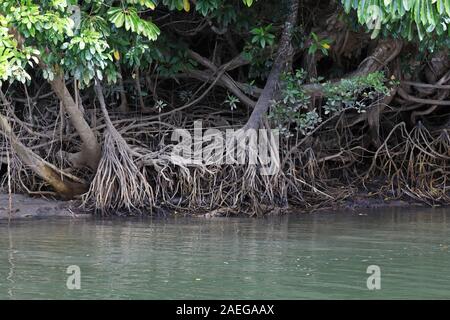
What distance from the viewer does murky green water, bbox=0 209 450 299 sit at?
5434 mm

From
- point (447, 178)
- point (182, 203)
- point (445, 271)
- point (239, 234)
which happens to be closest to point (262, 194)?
point (182, 203)

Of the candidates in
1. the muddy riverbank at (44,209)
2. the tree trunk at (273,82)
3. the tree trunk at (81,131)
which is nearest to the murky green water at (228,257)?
the muddy riverbank at (44,209)

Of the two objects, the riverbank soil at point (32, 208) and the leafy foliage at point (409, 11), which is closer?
the leafy foliage at point (409, 11)

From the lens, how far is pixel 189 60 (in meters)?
9.87

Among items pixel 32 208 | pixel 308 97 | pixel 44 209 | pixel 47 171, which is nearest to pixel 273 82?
pixel 308 97

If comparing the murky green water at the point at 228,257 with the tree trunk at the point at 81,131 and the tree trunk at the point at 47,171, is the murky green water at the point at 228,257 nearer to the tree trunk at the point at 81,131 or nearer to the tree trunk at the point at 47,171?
the tree trunk at the point at 47,171

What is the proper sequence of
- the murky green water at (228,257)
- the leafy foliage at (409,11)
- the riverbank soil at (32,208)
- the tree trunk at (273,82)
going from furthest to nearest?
the tree trunk at (273,82) → the riverbank soil at (32,208) → the leafy foliage at (409,11) → the murky green water at (228,257)

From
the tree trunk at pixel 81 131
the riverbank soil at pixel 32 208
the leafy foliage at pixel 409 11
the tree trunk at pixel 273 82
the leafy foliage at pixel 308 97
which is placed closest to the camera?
the leafy foliage at pixel 409 11

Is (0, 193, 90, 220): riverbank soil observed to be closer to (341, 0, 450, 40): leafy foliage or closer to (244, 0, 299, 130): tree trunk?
(244, 0, 299, 130): tree trunk

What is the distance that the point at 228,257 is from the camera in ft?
21.7

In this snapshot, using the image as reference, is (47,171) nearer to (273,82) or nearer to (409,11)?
(273,82)

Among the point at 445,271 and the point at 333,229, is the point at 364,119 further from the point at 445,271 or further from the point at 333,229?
the point at 445,271

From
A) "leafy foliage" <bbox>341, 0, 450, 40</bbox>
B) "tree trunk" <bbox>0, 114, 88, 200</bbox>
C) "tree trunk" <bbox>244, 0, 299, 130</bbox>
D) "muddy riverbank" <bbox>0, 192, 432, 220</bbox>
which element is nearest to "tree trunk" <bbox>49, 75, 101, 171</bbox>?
"tree trunk" <bbox>0, 114, 88, 200</bbox>

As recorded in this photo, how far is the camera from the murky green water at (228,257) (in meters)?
5.43
